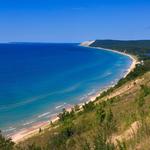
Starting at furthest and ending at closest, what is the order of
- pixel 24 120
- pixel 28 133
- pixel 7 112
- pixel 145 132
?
pixel 7 112, pixel 24 120, pixel 28 133, pixel 145 132

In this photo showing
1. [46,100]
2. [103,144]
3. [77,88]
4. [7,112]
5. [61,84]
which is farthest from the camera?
[61,84]

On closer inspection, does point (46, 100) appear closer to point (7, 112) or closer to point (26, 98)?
point (26, 98)

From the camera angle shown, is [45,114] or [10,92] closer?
[45,114]

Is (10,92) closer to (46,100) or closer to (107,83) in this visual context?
(46,100)

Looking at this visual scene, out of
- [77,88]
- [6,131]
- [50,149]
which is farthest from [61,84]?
[50,149]

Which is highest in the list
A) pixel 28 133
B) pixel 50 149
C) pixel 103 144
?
pixel 103 144

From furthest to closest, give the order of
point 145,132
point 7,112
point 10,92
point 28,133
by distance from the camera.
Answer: point 10,92 < point 7,112 < point 28,133 < point 145,132

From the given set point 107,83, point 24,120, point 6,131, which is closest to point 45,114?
point 24,120

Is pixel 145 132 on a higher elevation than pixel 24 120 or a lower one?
higher

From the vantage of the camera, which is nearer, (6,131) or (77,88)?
(6,131)
